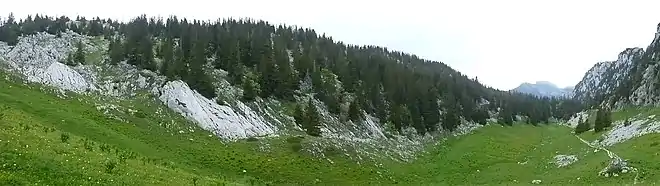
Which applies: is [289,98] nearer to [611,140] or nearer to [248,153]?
[248,153]

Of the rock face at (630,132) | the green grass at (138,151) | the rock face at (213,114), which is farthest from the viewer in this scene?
the rock face at (630,132)

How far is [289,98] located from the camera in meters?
96.8

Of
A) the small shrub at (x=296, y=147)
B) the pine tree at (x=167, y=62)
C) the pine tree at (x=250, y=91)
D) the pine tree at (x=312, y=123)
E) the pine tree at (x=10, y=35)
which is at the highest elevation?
the pine tree at (x=10, y=35)

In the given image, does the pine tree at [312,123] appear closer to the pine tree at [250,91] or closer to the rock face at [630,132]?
the pine tree at [250,91]

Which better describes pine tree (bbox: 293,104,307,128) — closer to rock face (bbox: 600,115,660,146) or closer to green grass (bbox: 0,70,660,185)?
green grass (bbox: 0,70,660,185)

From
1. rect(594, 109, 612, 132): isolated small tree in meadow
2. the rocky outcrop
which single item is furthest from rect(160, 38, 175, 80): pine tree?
rect(594, 109, 612, 132): isolated small tree in meadow

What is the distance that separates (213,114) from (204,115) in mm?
1521

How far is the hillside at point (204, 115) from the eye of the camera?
107ft

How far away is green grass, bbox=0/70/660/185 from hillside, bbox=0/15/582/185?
0.26 meters

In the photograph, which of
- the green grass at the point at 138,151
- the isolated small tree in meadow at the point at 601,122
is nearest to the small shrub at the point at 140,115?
the green grass at the point at 138,151

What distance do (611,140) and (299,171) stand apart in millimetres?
52777

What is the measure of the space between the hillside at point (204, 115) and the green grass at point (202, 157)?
0.26m

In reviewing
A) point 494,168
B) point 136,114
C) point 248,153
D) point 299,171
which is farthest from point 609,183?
point 136,114

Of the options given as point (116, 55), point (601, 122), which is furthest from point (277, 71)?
point (601, 122)
